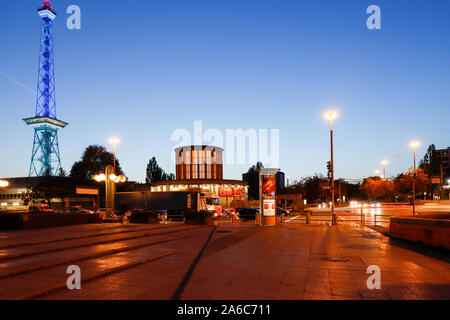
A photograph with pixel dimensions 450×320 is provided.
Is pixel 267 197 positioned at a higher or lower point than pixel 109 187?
lower

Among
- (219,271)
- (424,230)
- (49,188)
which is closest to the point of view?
(219,271)

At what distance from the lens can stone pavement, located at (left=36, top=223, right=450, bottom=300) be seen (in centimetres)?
664

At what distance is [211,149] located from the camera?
98.4 metres

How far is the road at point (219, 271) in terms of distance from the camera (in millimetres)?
6652

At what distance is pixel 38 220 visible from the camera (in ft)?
69.4

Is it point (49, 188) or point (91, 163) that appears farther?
point (91, 163)

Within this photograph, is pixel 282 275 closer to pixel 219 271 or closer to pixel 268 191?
pixel 219 271

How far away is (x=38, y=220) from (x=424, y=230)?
20.3 meters

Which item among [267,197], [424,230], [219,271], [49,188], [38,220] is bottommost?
[38,220]

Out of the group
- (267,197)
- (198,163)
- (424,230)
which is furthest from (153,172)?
(424,230)

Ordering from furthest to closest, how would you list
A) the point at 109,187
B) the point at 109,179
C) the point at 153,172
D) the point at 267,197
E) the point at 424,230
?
the point at 153,172, the point at 109,187, the point at 109,179, the point at 267,197, the point at 424,230

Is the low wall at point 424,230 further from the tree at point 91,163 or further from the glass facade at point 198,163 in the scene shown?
the glass facade at point 198,163
